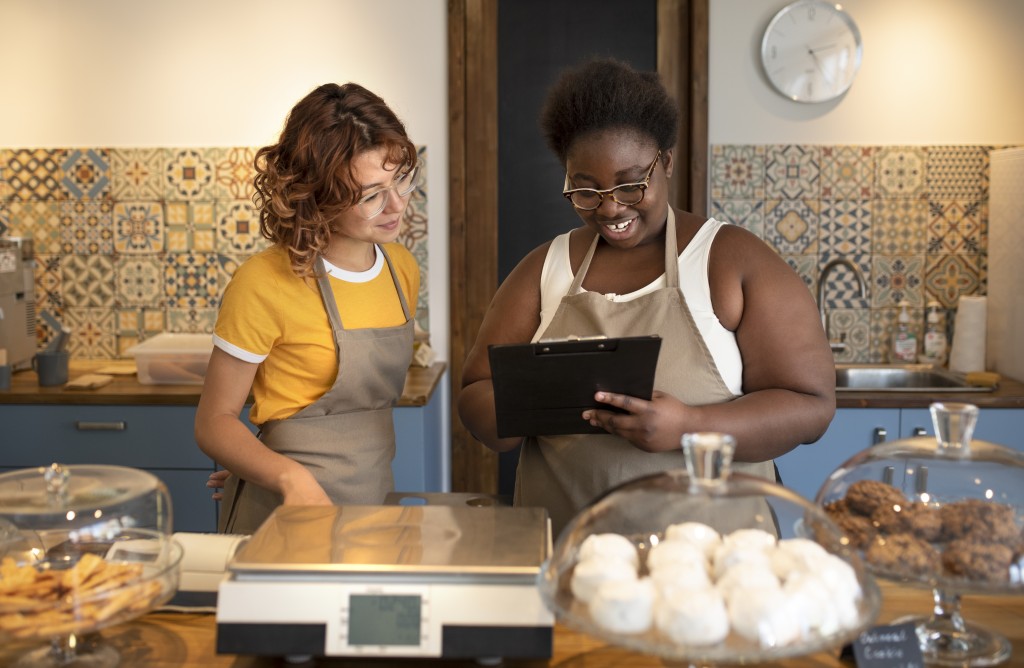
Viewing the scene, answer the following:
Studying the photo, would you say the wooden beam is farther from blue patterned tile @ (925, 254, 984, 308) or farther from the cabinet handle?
blue patterned tile @ (925, 254, 984, 308)

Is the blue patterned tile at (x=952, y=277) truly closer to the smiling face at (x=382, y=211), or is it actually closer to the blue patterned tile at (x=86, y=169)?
the smiling face at (x=382, y=211)

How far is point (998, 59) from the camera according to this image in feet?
12.7

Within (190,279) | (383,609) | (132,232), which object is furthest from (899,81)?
(383,609)

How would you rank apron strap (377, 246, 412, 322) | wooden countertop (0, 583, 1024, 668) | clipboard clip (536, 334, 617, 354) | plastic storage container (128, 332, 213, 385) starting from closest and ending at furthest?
wooden countertop (0, 583, 1024, 668)
clipboard clip (536, 334, 617, 354)
apron strap (377, 246, 412, 322)
plastic storage container (128, 332, 213, 385)

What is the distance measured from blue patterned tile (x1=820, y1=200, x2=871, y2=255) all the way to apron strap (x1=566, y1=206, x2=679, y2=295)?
6.83 ft

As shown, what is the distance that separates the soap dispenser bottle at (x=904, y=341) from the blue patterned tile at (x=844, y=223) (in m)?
0.30

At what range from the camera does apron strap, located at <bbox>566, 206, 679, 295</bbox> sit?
1.96 meters

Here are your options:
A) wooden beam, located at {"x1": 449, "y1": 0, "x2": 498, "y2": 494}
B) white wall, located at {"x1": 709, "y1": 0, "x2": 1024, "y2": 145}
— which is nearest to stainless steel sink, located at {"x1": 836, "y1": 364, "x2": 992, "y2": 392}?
white wall, located at {"x1": 709, "y1": 0, "x2": 1024, "y2": 145}

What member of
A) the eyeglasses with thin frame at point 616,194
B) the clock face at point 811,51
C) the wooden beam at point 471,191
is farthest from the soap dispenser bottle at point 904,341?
the eyeglasses with thin frame at point 616,194

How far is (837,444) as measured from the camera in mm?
3432

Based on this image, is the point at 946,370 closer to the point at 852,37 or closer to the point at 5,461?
the point at 852,37

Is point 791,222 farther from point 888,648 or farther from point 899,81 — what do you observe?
point 888,648

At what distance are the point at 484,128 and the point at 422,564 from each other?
9.45 feet

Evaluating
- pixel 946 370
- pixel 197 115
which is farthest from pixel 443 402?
pixel 946 370
